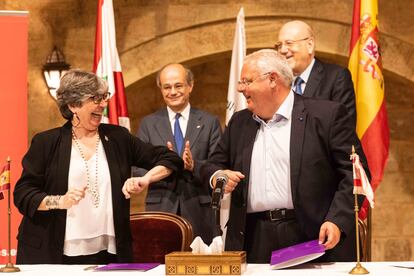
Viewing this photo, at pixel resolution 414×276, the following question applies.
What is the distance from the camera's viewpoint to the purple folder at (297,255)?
3.73 meters

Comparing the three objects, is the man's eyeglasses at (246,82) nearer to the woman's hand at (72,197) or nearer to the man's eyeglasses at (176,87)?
the woman's hand at (72,197)

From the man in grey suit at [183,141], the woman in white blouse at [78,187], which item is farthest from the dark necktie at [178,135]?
the woman in white blouse at [78,187]

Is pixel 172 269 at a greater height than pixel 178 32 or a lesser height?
lesser

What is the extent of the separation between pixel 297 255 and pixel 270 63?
1007mm

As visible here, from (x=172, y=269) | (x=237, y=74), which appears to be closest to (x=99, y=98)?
(x=172, y=269)

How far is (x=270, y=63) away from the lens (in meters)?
4.27

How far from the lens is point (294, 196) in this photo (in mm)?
4195

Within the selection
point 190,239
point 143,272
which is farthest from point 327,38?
point 143,272

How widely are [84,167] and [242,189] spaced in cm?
83

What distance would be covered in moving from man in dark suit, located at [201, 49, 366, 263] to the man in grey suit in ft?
4.74

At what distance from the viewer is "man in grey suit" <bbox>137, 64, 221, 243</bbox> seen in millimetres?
5992

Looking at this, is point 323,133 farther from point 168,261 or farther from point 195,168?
point 195,168

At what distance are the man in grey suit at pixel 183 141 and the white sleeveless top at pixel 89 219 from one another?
1.30m

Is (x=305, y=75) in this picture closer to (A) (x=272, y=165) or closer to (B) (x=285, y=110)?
(B) (x=285, y=110)
